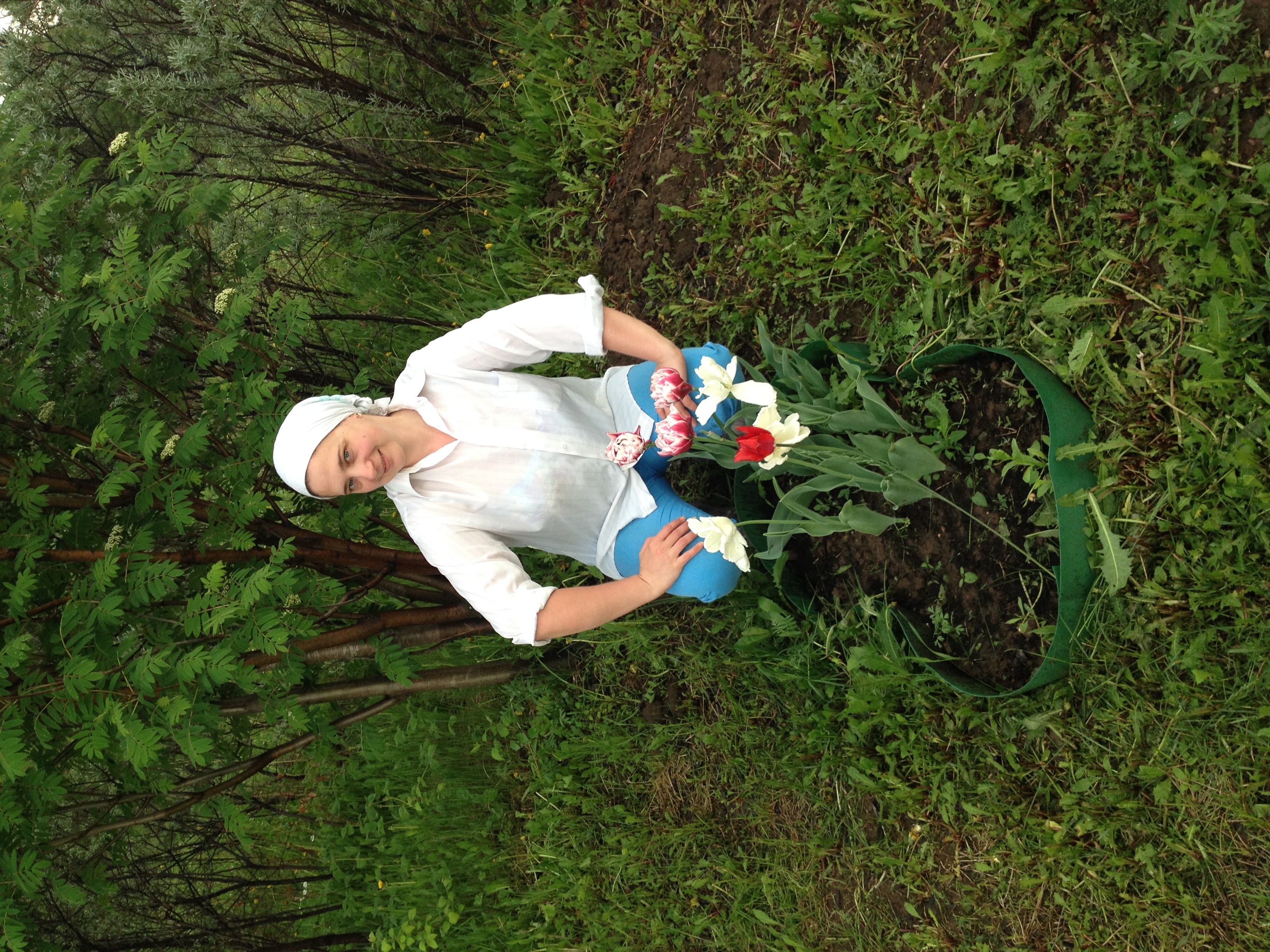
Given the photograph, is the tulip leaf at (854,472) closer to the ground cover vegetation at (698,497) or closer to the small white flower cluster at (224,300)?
the ground cover vegetation at (698,497)

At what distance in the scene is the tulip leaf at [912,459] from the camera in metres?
2.01

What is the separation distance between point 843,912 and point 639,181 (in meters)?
2.83

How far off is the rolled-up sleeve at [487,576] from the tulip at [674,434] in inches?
19.5

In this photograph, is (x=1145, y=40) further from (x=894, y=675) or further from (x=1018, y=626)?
(x=894, y=675)

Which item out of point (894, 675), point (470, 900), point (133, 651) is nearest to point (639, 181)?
point (894, 675)

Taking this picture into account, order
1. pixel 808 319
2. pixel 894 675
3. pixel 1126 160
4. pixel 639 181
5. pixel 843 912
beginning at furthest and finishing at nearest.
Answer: pixel 639 181 → pixel 808 319 → pixel 843 912 → pixel 894 675 → pixel 1126 160

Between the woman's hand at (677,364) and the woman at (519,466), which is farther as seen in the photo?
the woman's hand at (677,364)

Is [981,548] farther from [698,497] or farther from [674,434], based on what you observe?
[698,497]

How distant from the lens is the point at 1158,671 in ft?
6.04

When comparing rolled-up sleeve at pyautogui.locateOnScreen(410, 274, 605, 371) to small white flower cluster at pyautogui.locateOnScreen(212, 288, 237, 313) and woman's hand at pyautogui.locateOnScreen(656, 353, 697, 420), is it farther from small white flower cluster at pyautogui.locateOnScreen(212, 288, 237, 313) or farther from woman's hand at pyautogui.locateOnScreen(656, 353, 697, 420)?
small white flower cluster at pyautogui.locateOnScreen(212, 288, 237, 313)

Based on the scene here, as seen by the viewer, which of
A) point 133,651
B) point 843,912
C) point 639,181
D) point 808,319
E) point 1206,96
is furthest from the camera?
point 639,181

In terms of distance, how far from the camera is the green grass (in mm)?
1746

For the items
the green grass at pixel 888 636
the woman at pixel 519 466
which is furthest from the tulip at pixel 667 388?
the green grass at pixel 888 636

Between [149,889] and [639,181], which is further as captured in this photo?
[149,889]
